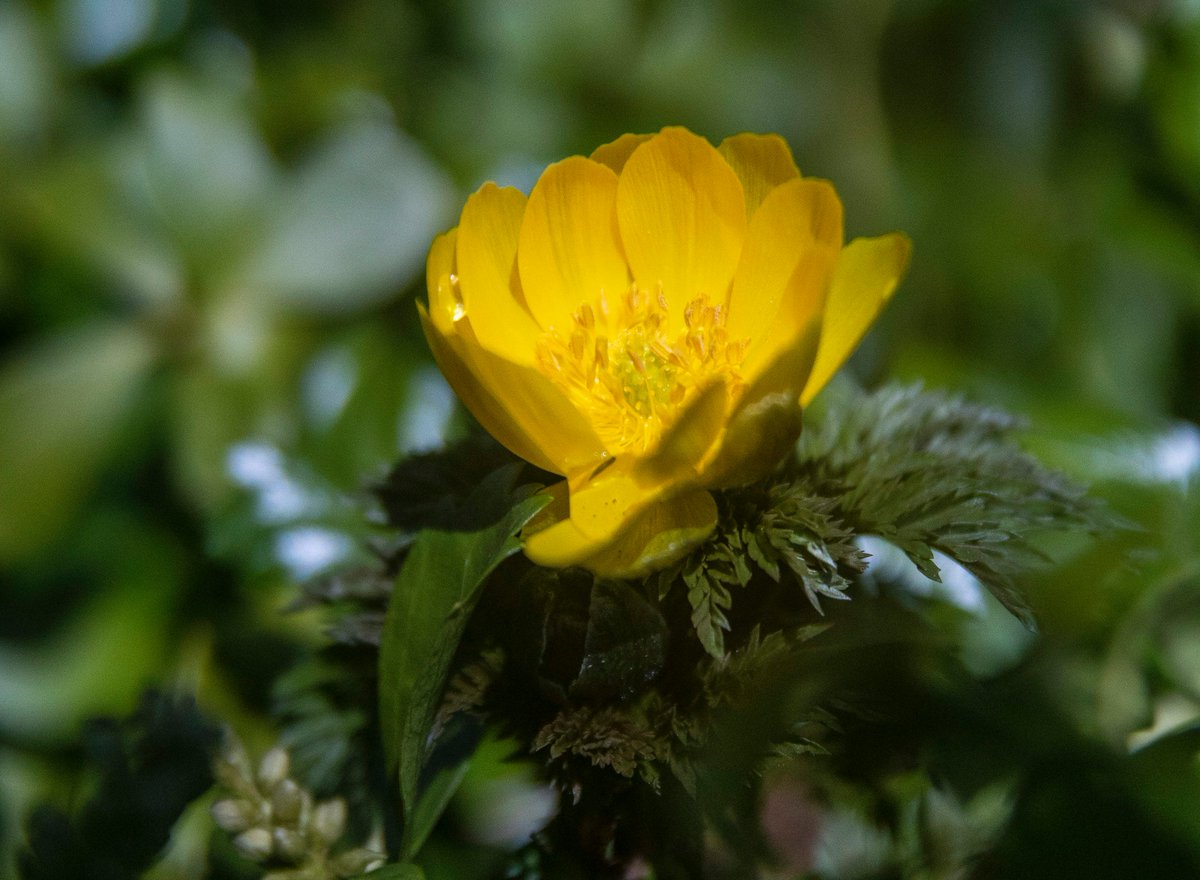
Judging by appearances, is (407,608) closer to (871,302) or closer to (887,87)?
(871,302)

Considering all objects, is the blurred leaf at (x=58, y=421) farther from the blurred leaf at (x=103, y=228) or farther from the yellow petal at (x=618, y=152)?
the yellow petal at (x=618, y=152)

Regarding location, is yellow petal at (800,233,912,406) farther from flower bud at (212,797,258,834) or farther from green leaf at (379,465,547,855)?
flower bud at (212,797,258,834)

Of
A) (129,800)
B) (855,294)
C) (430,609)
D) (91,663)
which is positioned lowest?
(91,663)

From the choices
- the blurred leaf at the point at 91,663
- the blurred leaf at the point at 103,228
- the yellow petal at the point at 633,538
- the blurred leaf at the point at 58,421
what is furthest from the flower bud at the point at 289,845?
the blurred leaf at the point at 103,228

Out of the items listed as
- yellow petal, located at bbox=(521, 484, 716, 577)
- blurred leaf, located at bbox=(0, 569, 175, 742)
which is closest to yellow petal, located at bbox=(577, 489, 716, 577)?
yellow petal, located at bbox=(521, 484, 716, 577)

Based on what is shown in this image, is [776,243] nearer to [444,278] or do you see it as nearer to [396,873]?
[444,278]

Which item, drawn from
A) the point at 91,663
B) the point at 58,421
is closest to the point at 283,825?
the point at 91,663
